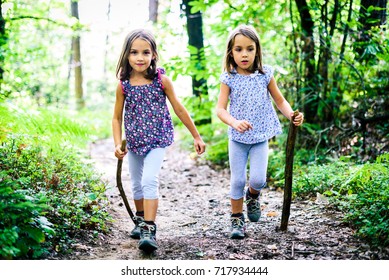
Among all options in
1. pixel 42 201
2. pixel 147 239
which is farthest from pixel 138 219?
pixel 42 201

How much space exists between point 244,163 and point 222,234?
0.72 metres

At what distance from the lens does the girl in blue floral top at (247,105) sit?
12.9 ft

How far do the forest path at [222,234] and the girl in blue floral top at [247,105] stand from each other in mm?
335

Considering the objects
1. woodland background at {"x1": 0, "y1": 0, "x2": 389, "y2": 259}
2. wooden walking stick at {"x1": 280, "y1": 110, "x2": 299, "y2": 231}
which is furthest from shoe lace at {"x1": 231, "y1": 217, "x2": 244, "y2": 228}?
woodland background at {"x1": 0, "y1": 0, "x2": 389, "y2": 259}

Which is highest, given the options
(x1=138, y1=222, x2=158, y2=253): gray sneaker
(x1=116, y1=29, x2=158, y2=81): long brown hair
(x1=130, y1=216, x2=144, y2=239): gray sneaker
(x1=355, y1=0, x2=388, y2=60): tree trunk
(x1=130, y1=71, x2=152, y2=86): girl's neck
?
(x1=355, y1=0, x2=388, y2=60): tree trunk

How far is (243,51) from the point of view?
12.8 ft

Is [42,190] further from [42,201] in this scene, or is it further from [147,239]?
[147,239]

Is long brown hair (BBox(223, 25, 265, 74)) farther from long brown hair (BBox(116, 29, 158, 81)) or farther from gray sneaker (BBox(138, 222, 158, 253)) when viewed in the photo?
gray sneaker (BBox(138, 222, 158, 253))

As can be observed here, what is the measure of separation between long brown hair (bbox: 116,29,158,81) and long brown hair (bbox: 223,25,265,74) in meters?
0.69

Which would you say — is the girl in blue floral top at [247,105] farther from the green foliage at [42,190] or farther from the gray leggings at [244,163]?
the green foliage at [42,190]

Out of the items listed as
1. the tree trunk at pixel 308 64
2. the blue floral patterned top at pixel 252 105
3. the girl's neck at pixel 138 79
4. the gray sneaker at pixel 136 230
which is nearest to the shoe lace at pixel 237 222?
the blue floral patterned top at pixel 252 105

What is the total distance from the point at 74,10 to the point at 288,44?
1065 centimetres

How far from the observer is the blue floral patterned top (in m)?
3.98
